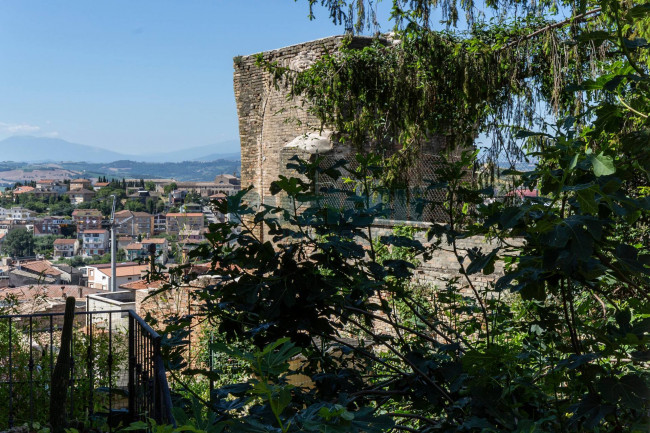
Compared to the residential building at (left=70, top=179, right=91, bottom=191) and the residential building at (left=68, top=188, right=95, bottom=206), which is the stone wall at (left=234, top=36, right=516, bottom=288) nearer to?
the residential building at (left=68, top=188, right=95, bottom=206)

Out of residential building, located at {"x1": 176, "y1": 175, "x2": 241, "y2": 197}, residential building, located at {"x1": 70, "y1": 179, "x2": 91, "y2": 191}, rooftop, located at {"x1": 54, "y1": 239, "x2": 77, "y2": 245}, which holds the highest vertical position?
residential building, located at {"x1": 176, "y1": 175, "x2": 241, "y2": 197}

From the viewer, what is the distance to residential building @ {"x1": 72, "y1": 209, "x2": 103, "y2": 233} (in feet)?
142

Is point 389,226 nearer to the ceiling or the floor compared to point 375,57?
nearer to the floor

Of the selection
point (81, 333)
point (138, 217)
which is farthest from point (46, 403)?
point (138, 217)

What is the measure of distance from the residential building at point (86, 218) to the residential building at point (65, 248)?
1.48m

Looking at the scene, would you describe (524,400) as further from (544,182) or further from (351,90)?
(351,90)

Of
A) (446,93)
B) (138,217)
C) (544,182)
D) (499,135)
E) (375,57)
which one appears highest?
(375,57)

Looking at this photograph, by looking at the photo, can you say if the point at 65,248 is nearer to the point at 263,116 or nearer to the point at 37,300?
the point at 263,116

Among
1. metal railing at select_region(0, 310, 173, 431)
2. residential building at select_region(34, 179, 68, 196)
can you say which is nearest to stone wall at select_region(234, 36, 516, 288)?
metal railing at select_region(0, 310, 173, 431)

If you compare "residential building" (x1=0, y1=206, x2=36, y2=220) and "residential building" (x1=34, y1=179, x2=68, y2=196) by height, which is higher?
"residential building" (x1=34, y1=179, x2=68, y2=196)

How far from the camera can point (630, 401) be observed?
54.7 inches

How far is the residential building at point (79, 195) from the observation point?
163 ft

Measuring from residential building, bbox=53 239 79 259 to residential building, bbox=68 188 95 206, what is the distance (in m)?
3.68

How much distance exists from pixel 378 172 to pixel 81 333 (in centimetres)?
460
